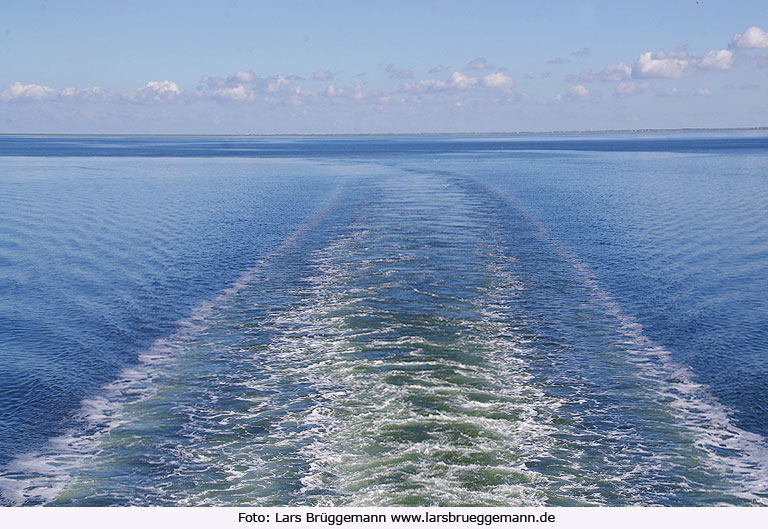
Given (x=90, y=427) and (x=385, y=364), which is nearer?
(x=90, y=427)

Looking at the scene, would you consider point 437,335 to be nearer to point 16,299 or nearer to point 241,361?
point 241,361

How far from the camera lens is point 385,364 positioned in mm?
20812

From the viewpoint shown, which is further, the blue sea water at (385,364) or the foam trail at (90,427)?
the blue sea water at (385,364)

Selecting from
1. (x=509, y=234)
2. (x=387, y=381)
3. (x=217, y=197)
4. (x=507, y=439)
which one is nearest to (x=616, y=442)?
(x=507, y=439)

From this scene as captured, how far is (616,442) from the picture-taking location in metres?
15.9

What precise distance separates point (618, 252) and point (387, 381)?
24700 millimetres

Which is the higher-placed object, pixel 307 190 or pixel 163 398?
pixel 307 190

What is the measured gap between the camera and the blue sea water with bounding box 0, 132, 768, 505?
14.4 meters

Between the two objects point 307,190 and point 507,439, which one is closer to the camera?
point 507,439

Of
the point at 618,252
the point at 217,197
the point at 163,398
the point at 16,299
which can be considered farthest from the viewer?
the point at 217,197

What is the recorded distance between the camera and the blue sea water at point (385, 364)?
47.3 ft

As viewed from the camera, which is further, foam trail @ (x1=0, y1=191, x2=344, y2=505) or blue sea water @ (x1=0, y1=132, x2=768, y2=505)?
blue sea water @ (x1=0, y1=132, x2=768, y2=505)

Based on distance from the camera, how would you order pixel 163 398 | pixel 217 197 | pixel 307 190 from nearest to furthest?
pixel 163 398, pixel 217 197, pixel 307 190

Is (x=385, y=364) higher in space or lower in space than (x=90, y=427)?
higher
